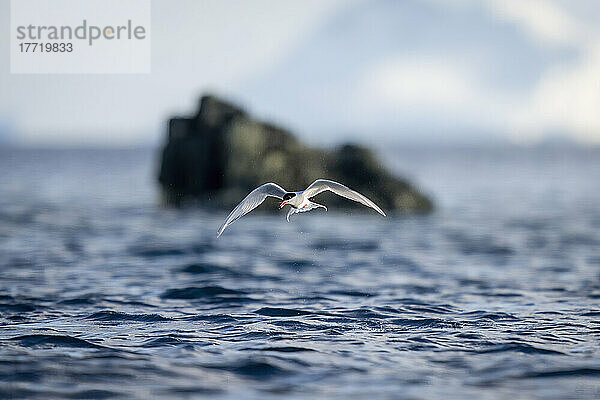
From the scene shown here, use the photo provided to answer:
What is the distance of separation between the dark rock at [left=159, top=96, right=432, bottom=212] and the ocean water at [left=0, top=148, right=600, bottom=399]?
6.12 feet

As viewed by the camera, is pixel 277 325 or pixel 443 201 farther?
pixel 443 201

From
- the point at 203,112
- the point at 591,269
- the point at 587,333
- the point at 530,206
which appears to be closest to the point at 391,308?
the point at 587,333

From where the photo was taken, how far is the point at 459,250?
93.5ft

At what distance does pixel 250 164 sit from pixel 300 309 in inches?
811

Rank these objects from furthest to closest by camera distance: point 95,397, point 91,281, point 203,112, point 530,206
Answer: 1. point 530,206
2. point 203,112
3. point 91,281
4. point 95,397

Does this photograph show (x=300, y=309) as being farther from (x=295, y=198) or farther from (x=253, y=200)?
(x=295, y=198)

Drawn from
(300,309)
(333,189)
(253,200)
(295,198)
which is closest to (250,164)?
(300,309)

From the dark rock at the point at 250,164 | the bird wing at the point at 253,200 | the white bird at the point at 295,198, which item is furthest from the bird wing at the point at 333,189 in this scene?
the dark rock at the point at 250,164

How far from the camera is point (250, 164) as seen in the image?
123ft

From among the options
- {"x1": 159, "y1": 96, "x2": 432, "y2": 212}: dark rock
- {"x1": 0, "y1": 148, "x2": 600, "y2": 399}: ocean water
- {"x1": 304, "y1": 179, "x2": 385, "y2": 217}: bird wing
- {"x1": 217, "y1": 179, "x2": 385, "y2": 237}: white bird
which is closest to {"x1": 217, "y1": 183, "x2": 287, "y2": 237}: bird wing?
{"x1": 217, "y1": 179, "x2": 385, "y2": 237}: white bird

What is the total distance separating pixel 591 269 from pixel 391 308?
9358 millimetres

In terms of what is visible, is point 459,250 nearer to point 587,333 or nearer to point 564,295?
point 564,295

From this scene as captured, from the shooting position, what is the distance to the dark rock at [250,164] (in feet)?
123

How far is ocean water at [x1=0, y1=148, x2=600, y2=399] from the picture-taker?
39.8 feet
